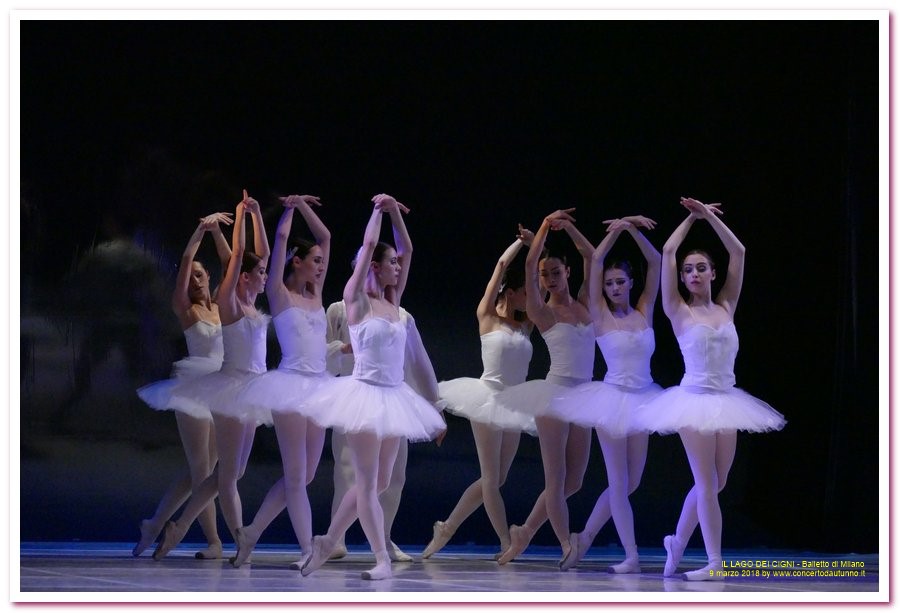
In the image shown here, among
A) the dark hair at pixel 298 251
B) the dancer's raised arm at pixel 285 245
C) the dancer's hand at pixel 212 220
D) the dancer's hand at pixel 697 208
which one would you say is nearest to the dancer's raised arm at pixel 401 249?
the dancer's raised arm at pixel 285 245

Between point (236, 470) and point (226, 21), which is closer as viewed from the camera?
point (236, 470)

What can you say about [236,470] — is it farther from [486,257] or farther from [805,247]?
[805,247]

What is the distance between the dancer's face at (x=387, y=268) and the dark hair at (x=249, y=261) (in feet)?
2.46

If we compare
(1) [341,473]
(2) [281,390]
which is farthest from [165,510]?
(2) [281,390]

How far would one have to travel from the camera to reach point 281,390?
681 cm

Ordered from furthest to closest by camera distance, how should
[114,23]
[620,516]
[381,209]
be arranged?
[114,23] → [620,516] → [381,209]

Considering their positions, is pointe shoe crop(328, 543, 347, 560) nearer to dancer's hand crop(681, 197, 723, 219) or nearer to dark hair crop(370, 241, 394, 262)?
dark hair crop(370, 241, 394, 262)

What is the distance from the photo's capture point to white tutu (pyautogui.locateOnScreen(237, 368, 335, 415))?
6750 mm

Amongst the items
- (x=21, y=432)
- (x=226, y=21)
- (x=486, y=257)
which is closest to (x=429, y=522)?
(x=486, y=257)

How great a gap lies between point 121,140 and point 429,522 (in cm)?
276

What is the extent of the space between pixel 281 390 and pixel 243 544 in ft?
2.55

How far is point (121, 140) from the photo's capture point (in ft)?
25.7

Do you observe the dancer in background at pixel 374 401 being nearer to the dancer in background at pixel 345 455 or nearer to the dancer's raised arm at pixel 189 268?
the dancer in background at pixel 345 455

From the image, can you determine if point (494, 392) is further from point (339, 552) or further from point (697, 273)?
point (697, 273)
